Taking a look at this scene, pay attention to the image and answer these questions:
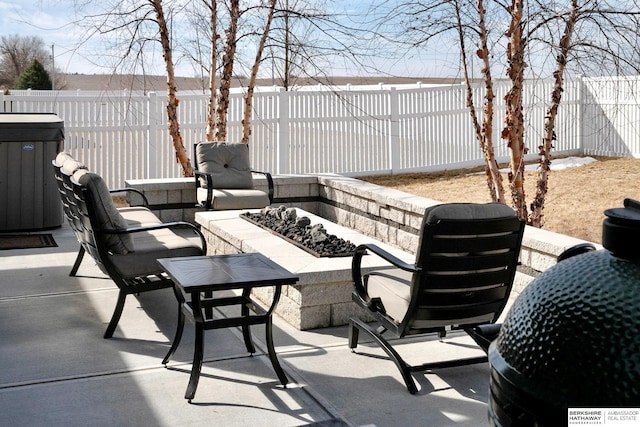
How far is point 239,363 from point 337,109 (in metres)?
8.83

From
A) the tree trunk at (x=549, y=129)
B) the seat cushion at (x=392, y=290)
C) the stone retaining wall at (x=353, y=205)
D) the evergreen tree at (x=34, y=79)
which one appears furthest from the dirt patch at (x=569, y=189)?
the evergreen tree at (x=34, y=79)

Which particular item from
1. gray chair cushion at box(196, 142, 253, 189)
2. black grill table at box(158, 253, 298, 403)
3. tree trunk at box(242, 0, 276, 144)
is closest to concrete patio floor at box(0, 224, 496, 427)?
black grill table at box(158, 253, 298, 403)

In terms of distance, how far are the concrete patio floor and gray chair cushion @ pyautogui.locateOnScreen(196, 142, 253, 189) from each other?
3.60 m

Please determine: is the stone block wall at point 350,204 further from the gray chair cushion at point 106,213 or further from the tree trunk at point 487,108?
the gray chair cushion at point 106,213

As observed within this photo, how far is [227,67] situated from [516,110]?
4860mm

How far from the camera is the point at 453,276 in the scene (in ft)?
14.0

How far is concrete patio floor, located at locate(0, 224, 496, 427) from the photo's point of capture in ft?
12.4

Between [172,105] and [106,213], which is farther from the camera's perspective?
[172,105]

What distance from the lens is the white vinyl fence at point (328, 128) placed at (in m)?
11.1

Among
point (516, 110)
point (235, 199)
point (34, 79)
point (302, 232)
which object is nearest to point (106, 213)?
point (302, 232)

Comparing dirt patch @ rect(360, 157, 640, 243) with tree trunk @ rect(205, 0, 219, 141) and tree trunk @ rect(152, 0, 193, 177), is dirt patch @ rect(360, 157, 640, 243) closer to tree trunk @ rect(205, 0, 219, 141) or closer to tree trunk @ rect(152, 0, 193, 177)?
tree trunk @ rect(205, 0, 219, 141)

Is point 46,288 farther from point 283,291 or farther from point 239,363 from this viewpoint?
point 239,363

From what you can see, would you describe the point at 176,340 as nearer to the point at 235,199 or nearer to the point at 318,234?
the point at 318,234

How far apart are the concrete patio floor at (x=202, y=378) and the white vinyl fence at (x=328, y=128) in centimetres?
529
